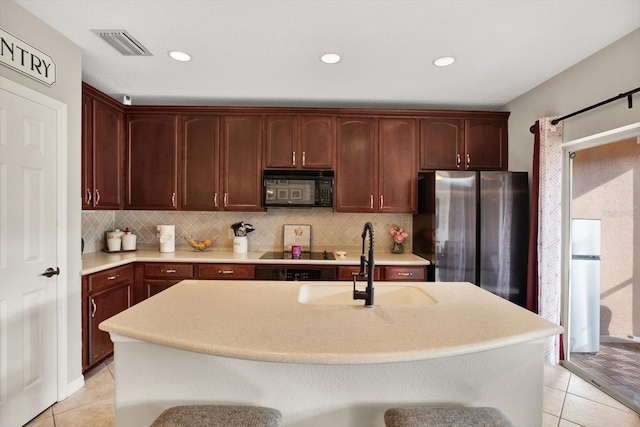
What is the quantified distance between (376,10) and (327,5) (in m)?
0.29

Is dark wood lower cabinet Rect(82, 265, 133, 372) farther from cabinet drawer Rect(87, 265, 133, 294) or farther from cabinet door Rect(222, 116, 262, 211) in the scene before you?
cabinet door Rect(222, 116, 262, 211)

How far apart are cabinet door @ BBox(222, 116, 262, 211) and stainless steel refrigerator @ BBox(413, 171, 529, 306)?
1803 millimetres

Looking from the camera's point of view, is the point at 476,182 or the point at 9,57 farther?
the point at 476,182

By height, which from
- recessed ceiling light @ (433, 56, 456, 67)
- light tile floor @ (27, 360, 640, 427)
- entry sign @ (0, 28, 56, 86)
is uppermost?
recessed ceiling light @ (433, 56, 456, 67)

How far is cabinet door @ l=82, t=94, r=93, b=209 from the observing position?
268 centimetres

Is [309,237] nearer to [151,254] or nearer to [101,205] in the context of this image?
[151,254]

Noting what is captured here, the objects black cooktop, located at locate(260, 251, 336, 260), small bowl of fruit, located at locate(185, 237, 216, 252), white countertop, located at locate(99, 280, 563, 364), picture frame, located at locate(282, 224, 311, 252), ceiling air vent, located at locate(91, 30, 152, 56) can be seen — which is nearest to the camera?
white countertop, located at locate(99, 280, 563, 364)

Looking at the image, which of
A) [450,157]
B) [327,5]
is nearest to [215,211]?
[327,5]

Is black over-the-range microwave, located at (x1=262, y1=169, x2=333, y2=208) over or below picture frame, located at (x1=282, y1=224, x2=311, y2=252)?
over

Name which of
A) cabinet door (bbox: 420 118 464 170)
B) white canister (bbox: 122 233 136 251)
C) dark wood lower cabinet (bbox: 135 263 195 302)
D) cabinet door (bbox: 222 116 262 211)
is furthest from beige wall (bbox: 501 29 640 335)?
white canister (bbox: 122 233 136 251)

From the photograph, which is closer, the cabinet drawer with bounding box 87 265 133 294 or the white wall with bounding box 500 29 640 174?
Result: the white wall with bounding box 500 29 640 174

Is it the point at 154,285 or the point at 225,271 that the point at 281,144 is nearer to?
the point at 225,271

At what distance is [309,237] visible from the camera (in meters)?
3.70

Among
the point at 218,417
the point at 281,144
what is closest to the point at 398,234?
the point at 281,144
